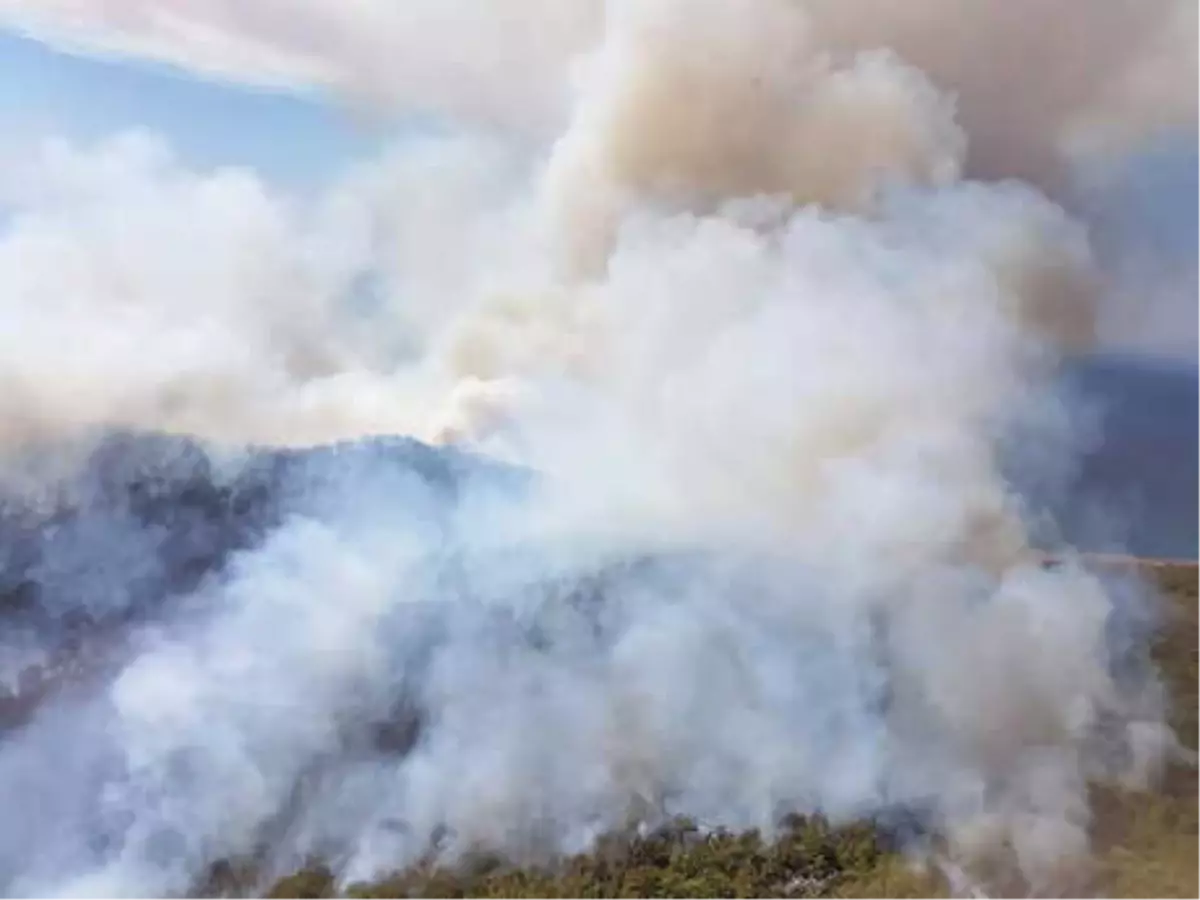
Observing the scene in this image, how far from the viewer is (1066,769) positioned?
4141 cm

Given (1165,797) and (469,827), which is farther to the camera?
(1165,797)

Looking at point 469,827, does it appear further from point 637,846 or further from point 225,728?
point 225,728

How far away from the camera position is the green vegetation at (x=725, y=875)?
36.1 meters

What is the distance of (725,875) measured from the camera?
1448 inches

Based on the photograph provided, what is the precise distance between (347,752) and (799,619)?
585 inches

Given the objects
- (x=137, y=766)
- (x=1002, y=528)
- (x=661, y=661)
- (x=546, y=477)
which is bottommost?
(x=137, y=766)

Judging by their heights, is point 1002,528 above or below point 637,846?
above

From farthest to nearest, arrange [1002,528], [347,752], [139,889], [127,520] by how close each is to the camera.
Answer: [127,520], [1002,528], [347,752], [139,889]

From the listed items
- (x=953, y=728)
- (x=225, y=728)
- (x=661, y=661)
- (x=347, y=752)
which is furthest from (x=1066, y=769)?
(x=225, y=728)

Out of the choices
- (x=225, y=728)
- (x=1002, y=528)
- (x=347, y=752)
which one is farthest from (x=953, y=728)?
(x=225, y=728)

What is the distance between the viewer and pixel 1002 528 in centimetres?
4238

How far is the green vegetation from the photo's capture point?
3609cm

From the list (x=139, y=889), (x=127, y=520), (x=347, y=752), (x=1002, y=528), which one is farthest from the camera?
(x=127, y=520)

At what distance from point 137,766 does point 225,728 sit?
245 cm
